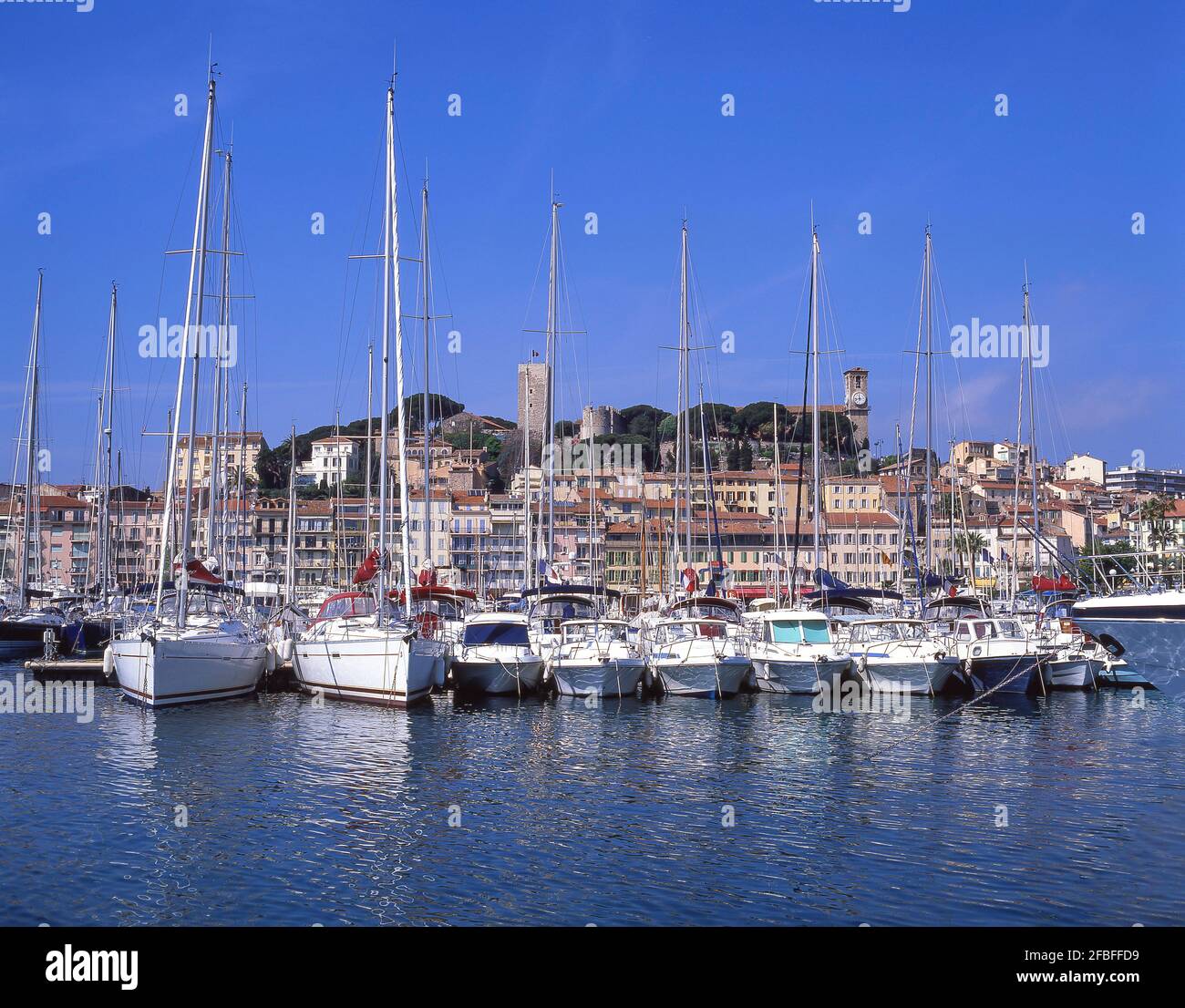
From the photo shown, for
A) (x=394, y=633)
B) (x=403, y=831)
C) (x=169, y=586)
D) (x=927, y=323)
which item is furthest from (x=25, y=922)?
(x=927, y=323)

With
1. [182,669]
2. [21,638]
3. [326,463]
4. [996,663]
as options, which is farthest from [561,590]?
[326,463]

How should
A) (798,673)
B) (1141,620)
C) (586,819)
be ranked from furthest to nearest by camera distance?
(1141,620) → (798,673) → (586,819)

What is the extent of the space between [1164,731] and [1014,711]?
167 inches

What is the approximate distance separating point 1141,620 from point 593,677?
44433 millimetres

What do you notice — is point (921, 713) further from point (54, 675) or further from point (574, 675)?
point (54, 675)

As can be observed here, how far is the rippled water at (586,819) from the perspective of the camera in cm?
1555

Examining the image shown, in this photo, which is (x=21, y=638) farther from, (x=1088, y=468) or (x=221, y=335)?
(x=1088, y=468)

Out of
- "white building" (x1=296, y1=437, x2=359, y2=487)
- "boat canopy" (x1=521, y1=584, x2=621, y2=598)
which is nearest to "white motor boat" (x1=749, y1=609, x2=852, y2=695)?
"boat canopy" (x1=521, y1=584, x2=621, y2=598)

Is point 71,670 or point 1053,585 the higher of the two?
point 1053,585

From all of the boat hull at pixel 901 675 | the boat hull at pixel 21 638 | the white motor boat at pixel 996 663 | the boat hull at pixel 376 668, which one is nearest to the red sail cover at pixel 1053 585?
the white motor boat at pixel 996 663

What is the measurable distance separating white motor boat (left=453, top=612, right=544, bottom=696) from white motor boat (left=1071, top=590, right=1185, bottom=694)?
32.9 metres

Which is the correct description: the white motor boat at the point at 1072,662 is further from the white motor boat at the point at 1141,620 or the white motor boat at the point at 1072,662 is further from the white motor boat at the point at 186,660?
the white motor boat at the point at 186,660

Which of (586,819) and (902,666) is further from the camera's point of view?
(902,666)

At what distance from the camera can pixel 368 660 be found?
107 feet
